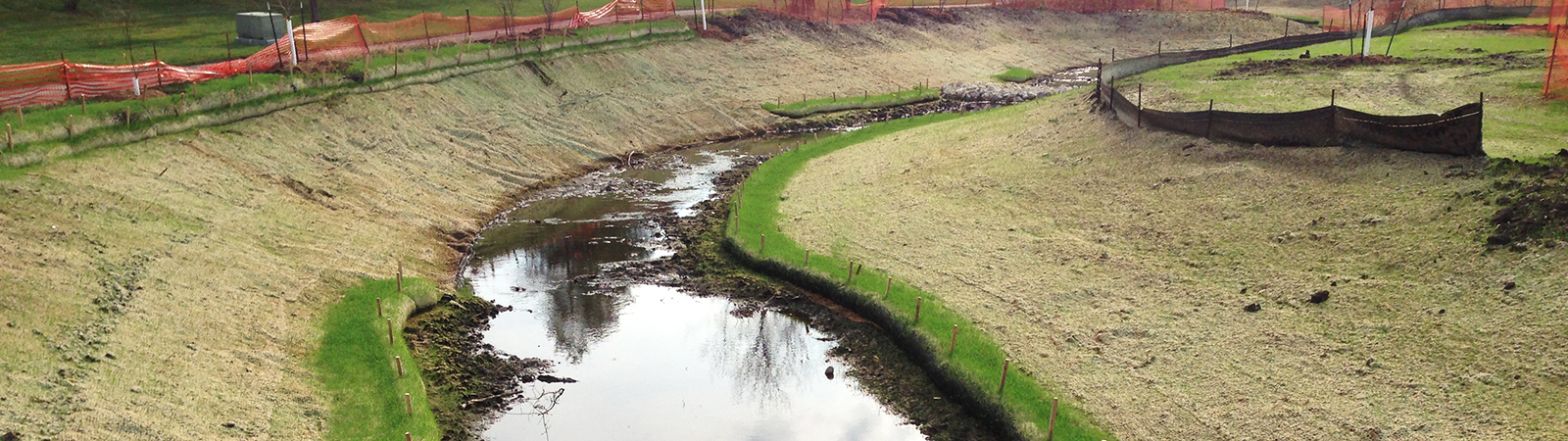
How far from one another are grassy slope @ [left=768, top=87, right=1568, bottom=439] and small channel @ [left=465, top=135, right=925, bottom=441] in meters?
4.14

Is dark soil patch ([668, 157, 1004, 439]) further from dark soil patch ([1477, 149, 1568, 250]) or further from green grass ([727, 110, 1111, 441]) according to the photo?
dark soil patch ([1477, 149, 1568, 250])

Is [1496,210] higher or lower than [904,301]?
higher

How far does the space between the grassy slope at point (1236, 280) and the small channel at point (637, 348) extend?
4.14m

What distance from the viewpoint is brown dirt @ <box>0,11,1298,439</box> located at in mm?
21031

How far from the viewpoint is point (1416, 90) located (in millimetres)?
40844

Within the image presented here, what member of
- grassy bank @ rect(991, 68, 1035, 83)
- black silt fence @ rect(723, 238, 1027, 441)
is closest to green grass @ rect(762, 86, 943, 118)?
grassy bank @ rect(991, 68, 1035, 83)

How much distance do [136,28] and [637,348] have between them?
35732 millimetres

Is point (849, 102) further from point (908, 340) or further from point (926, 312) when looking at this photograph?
point (908, 340)

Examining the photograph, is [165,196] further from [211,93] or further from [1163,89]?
[1163,89]

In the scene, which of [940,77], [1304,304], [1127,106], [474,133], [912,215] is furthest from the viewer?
[940,77]

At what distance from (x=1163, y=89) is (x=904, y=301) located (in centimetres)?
2277

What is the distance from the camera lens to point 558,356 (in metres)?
26.8

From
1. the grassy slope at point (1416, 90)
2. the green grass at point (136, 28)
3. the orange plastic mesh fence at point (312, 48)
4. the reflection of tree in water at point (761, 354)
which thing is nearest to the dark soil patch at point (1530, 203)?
the grassy slope at point (1416, 90)

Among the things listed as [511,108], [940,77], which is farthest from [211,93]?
[940,77]
